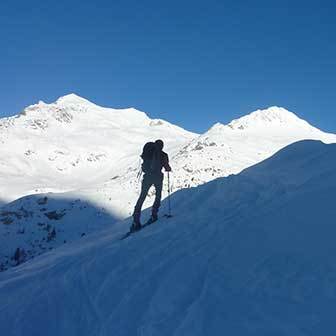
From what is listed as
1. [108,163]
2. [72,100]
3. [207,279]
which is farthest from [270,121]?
[207,279]

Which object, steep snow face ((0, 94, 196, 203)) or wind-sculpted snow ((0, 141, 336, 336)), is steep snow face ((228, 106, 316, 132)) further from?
wind-sculpted snow ((0, 141, 336, 336))

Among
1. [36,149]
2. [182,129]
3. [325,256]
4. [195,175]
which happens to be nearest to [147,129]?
[182,129]

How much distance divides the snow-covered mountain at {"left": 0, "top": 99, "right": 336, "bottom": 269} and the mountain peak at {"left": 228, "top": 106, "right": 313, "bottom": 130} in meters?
0.01

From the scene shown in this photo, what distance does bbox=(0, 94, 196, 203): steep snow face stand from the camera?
52688 mm

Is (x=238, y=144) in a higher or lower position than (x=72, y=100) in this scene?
lower

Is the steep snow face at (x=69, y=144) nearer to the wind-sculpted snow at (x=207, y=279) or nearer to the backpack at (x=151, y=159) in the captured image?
the backpack at (x=151, y=159)

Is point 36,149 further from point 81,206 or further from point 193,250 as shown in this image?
point 193,250

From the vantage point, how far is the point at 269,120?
58406mm

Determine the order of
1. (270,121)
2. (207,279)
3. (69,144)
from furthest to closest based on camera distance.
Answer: (69,144)
(270,121)
(207,279)

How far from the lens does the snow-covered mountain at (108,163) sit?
23406mm

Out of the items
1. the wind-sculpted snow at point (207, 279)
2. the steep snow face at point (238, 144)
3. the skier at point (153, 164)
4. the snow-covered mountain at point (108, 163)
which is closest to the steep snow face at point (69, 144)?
the snow-covered mountain at point (108, 163)

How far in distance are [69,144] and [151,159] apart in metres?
57.4

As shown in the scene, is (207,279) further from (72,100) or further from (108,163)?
(72,100)

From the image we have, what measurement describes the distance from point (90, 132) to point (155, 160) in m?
64.4
